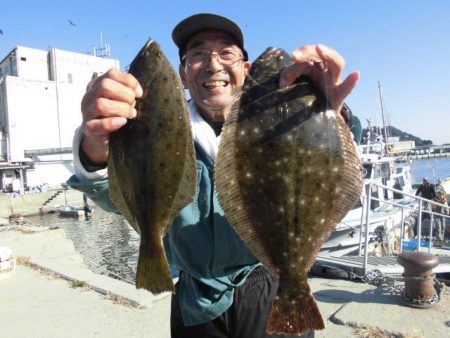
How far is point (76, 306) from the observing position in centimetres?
667

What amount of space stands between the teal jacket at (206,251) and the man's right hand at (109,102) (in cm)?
92

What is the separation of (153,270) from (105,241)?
24.3 m

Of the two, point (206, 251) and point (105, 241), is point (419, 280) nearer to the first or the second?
point (206, 251)

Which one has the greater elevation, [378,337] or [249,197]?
[249,197]

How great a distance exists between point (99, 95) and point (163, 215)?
25.7 inches

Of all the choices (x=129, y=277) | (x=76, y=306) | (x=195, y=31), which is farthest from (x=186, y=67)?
(x=129, y=277)

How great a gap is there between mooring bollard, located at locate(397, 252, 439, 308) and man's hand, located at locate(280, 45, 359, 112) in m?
5.26

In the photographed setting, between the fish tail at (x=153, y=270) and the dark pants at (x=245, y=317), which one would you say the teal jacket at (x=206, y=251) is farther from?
the fish tail at (x=153, y=270)

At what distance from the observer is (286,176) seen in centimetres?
188

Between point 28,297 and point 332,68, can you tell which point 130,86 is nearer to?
point 332,68

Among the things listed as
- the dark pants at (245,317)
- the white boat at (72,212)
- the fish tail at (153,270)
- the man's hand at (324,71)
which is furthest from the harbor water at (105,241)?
the man's hand at (324,71)

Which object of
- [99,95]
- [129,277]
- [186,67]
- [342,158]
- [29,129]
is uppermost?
[29,129]

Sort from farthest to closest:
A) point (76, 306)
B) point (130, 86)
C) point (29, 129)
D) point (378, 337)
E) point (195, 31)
Result: point (29, 129) < point (76, 306) < point (378, 337) < point (195, 31) < point (130, 86)

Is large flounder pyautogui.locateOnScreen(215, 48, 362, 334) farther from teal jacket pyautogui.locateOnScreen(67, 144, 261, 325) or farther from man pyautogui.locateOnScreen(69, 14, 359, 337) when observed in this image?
teal jacket pyautogui.locateOnScreen(67, 144, 261, 325)
